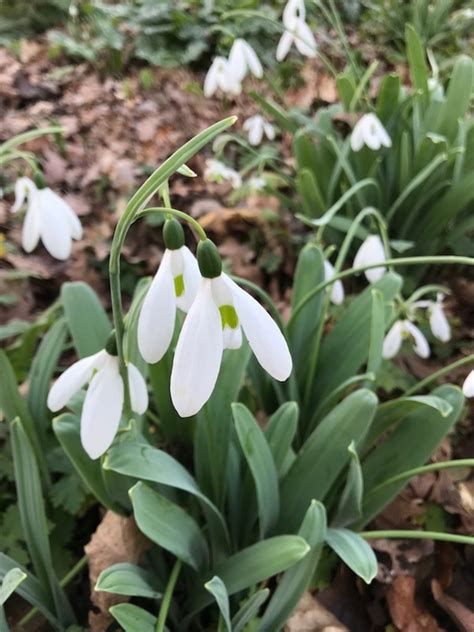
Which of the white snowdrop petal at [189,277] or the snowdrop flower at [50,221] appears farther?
the snowdrop flower at [50,221]

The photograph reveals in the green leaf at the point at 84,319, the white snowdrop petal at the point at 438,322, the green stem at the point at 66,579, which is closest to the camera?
the green stem at the point at 66,579

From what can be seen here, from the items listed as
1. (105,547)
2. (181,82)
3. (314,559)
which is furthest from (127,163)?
(314,559)

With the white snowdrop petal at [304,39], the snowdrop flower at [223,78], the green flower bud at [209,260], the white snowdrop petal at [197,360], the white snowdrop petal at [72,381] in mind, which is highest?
the white snowdrop petal at [304,39]

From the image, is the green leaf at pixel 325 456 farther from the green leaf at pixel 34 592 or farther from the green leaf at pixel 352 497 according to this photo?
the green leaf at pixel 34 592

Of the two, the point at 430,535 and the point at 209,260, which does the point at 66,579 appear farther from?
the point at 209,260

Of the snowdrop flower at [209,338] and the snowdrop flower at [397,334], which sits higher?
the snowdrop flower at [209,338]

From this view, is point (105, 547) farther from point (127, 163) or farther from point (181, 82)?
point (181, 82)

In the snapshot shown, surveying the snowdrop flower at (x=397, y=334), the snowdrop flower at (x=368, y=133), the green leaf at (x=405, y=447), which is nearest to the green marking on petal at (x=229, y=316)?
the green leaf at (x=405, y=447)
